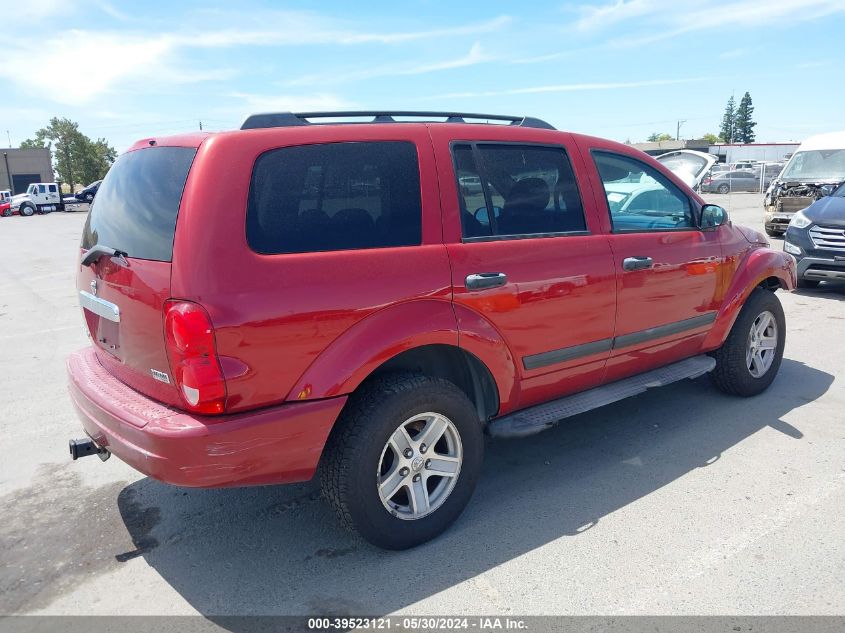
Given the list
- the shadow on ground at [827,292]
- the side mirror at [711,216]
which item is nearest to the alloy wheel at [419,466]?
the side mirror at [711,216]

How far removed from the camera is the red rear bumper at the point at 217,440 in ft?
8.62

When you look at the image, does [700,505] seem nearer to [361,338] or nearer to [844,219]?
[361,338]

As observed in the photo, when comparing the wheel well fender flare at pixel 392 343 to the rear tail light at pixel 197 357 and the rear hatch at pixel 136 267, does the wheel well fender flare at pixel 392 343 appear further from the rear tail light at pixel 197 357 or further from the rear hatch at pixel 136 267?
the rear hatch at pixel 136 267

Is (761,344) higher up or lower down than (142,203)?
lower down

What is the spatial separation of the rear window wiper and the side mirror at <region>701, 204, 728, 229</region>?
11.9ft

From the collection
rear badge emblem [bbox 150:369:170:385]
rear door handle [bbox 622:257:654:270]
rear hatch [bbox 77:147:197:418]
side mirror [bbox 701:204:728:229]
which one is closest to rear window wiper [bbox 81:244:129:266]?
rear hatch [bbox 77:147:197:418]

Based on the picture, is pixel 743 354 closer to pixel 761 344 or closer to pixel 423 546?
pixel 761 344

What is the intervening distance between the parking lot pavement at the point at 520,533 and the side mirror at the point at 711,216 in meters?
1.34

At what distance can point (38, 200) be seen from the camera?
138 feet

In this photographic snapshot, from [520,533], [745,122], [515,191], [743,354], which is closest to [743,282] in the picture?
[743,354]

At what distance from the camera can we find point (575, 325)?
12.2ft

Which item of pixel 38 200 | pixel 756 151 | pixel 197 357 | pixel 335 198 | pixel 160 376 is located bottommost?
pixel 38 200

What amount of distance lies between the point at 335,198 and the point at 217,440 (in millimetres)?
1140

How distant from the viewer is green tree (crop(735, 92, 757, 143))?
124250 millimetres
